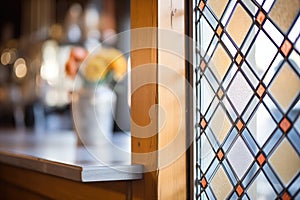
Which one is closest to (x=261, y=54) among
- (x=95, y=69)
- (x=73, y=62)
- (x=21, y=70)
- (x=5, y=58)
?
(x=95, y=69)

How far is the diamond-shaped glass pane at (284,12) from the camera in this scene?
692 mm

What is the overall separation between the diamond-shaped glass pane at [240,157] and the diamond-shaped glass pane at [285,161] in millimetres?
55

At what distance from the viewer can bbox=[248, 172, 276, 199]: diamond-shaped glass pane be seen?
729 millimetres

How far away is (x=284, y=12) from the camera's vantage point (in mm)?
708

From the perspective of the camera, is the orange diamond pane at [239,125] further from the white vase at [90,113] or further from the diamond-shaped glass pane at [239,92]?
the white vase at [90,113]

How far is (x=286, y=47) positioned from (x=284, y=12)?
0.05 m

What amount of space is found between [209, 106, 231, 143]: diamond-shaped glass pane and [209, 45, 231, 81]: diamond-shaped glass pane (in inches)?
2.3

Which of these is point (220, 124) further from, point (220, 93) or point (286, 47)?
point (286, 47)

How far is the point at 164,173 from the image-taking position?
89 cm

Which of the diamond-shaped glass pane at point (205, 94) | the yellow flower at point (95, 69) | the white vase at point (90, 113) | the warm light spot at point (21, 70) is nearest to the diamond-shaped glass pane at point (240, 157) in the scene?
the diamond-shaped glass pane at point (205, 94)

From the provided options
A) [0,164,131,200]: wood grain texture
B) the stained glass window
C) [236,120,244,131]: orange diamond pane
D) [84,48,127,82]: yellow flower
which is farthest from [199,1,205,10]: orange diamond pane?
[84,48,127,82]: yellow flower

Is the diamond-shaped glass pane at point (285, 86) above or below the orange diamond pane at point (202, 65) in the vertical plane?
below

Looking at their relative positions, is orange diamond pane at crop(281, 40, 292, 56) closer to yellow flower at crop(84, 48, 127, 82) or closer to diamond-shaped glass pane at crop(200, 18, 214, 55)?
diamond-shaped glass pane at crop(200, 18, 214, 55)

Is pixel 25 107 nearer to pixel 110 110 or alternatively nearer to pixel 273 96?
pixel 110 110
